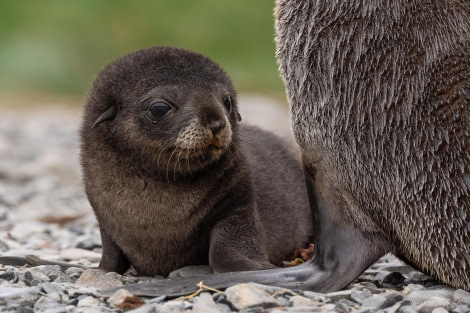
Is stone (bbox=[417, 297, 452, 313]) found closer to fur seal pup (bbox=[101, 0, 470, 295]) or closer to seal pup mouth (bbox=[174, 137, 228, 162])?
fur seal pup (bbox=[101, 0, 470, 295])

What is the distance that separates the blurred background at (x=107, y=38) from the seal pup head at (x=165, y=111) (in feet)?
49.3

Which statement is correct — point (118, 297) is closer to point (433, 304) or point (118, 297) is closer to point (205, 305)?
point (205, 305)

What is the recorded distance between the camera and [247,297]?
15.3ft

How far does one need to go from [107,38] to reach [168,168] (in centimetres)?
1777

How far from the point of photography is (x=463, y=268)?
5.22 m

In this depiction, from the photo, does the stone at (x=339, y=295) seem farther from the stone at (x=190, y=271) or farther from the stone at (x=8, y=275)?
the stone at (x=8, y=275)

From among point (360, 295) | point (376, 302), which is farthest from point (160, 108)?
point (376, 302)

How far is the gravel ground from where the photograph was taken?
4.70 metres

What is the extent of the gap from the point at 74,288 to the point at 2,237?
2656 millimetres

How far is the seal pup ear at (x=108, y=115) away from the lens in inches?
232

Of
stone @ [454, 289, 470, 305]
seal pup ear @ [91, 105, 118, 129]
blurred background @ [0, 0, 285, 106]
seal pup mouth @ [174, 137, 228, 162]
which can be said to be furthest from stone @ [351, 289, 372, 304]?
blurred background @ [0, 0, 285, 106]

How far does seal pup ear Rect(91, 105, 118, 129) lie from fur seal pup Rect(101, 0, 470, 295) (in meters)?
1.20

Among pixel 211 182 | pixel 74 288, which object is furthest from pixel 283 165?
pixel 74 288

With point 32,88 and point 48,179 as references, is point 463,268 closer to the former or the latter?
point 48,179
